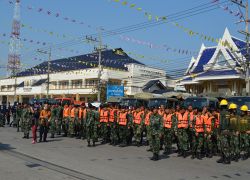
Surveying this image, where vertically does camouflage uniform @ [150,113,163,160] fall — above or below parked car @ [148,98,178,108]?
below

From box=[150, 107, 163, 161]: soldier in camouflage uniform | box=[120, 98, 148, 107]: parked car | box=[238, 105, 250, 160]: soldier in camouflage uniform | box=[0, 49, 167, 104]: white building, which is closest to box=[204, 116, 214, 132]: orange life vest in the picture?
box=[238, 105, 250, 160]: soldier in camouflage uniform

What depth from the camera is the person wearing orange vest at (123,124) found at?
1494cm

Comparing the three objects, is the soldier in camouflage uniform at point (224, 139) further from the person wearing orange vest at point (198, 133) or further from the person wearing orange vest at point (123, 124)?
the person wearing orange vest at point (123, 124)

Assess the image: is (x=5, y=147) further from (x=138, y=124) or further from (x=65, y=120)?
(x=138, y=124)

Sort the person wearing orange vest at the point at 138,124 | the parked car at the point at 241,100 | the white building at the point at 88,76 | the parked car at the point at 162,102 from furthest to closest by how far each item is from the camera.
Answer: the white building at the point at 88,76 → the parked car at the point at 162,102 → the parked car at the point at 241,100 → the person wearing orange vest at the point at 138,124

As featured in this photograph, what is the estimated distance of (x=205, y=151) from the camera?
40.9 feet

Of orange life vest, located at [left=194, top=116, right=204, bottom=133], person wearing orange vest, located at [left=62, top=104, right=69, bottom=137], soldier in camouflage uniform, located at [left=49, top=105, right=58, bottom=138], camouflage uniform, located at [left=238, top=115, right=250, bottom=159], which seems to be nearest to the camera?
camouflage uniform, located at [left=238, top=115, right=250, bottom=159]

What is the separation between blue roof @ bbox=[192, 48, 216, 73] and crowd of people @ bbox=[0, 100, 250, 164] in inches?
898

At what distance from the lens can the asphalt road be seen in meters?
8.73

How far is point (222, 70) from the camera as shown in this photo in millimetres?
34719

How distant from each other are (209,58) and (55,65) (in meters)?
34.4

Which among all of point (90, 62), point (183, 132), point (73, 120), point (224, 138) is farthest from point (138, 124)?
point (90, 62)

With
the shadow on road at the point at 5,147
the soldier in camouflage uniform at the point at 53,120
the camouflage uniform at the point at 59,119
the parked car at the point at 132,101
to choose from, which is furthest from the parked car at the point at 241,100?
the shadow on road at the point at 5,147

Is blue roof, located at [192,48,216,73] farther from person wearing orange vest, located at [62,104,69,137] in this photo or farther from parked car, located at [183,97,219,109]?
person wearing orange vest, located at [62,104,69,137]
